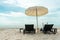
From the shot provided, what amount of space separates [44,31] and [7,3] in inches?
232

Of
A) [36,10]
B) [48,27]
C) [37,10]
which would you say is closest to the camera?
[48,27]

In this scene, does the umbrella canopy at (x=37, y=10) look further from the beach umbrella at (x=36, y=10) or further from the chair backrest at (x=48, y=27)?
the chair backrest at (x=48, y=27)

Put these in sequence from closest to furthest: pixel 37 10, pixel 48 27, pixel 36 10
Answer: pixel 48 27
pixel 36 10
pixel 37 10

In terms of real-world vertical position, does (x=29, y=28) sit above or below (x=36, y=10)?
below

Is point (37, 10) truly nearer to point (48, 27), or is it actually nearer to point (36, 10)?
point (36, 10)

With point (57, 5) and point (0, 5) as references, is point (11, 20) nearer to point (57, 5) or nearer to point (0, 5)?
point (0, 5)

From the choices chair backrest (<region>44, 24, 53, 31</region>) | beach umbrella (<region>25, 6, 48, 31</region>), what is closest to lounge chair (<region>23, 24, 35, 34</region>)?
chair backrest (<region>44, 24, 53, 31</region>)

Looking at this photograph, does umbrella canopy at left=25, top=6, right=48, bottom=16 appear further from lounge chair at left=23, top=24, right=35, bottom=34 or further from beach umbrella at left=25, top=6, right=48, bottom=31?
lounge chair at left=23, top=24, right=35, bottom=34

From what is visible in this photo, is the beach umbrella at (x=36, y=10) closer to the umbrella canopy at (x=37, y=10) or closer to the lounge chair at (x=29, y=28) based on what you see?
the umbrella canopy at (x=37, y=10)

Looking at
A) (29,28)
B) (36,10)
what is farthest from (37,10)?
(29,28)

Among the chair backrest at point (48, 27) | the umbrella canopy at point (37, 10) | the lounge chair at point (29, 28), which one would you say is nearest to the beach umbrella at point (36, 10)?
the umbrella canopy at point (37, 10)

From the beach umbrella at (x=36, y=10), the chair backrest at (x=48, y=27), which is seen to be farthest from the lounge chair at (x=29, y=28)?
the beach umbrella at (x=36, y=10)

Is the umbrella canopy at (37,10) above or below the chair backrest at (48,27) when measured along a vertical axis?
above

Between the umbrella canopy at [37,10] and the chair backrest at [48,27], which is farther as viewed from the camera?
the umbrella canopy at [37,10]
